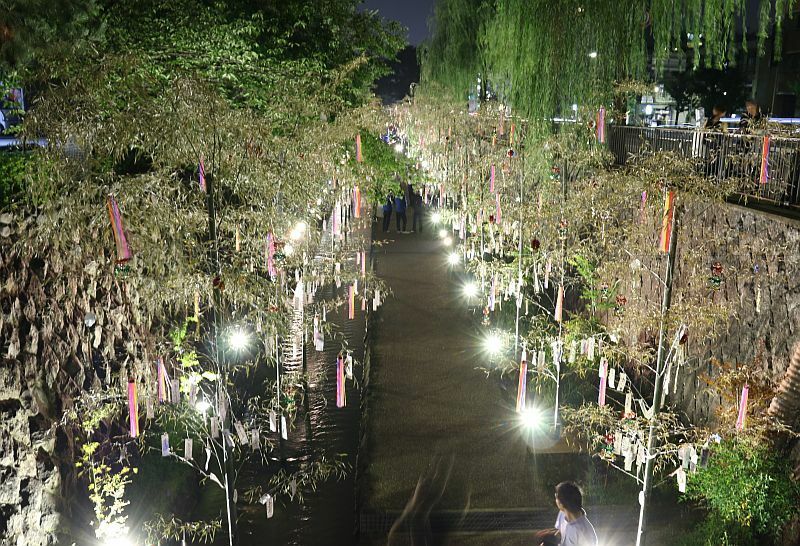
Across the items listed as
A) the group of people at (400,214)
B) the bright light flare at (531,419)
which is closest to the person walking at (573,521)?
the bright light flare at (531,419)

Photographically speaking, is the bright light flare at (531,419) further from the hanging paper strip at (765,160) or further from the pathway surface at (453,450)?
the hanging paper strip at (765,160)

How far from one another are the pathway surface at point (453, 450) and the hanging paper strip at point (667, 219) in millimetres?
3406

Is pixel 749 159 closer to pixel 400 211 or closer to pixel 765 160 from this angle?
pixel 765 160

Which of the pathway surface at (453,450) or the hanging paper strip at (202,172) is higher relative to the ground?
the hanging paper strip at (202,172)

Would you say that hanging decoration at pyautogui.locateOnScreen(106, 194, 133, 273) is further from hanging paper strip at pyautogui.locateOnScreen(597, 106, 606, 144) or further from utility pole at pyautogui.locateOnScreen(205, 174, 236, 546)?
hanging paper strip at pyautogui.locateOnScreen(597, 106, 606, 144)

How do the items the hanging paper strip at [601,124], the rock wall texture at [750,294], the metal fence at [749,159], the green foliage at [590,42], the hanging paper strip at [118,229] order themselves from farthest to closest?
the hanging paper strip at [601,124] < the green foliage at [590,42] < the metal fence at [749,159] < the rock wall texture at [750,294] < the hanging paper strip at [118,229]

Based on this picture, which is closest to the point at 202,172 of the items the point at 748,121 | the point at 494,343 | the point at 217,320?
the point at 217,320

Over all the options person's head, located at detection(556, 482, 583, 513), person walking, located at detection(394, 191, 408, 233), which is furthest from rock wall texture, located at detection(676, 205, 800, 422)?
person walking, located at detection(394, 191, 408, 233)

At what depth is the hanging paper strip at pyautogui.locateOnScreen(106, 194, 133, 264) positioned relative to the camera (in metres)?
4.85

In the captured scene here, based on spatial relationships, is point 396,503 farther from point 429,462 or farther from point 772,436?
point 772,436

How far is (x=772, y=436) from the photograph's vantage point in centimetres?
742

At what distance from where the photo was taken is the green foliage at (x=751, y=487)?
695cm

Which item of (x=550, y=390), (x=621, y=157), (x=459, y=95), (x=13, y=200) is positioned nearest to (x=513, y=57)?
(x=621, y=157)

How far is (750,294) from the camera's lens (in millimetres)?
8414
